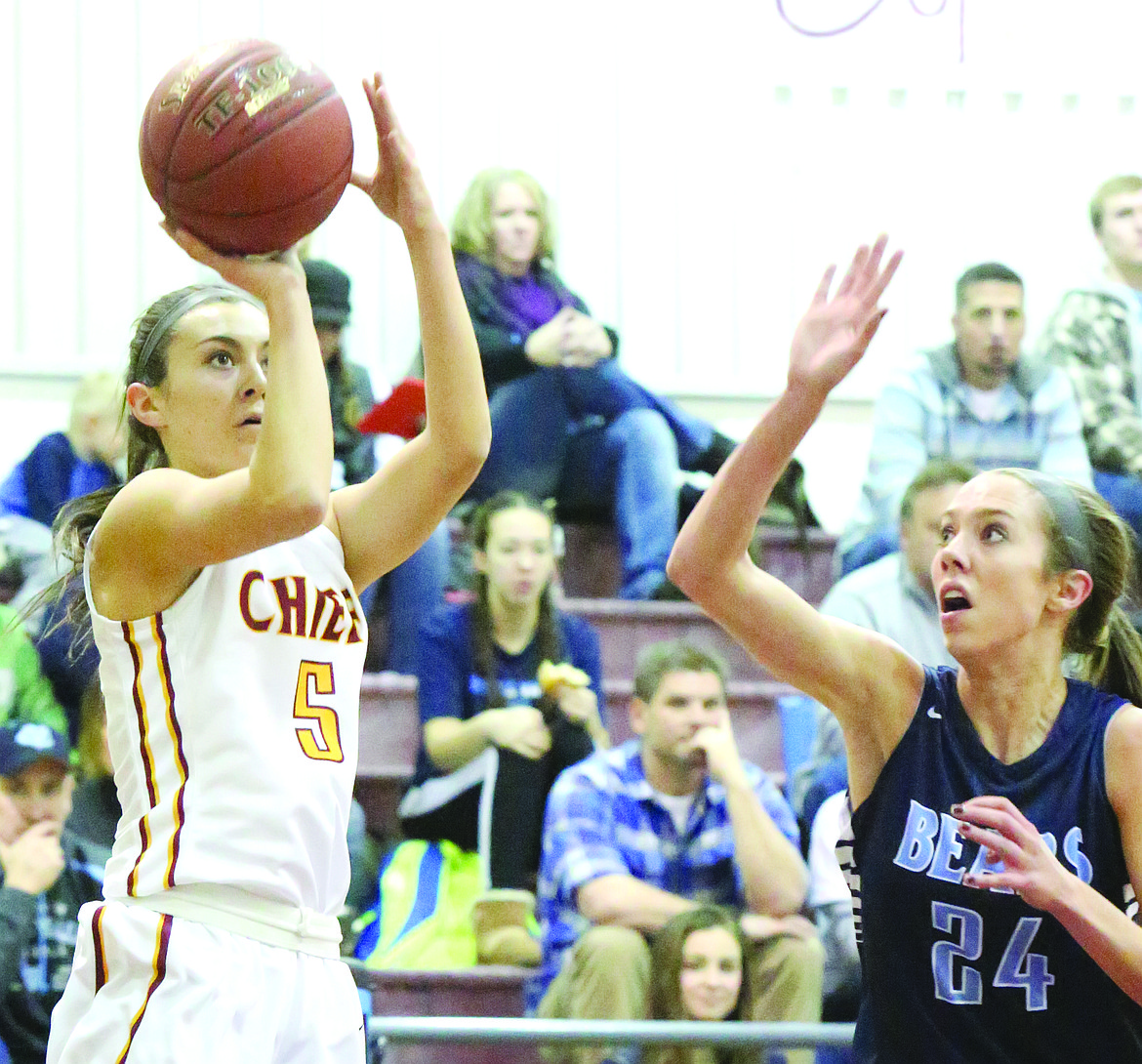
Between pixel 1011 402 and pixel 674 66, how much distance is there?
2552 millimetres

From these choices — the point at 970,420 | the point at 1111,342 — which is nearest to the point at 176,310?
the point at 970,420

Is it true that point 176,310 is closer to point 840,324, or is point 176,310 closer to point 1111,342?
point 840,324

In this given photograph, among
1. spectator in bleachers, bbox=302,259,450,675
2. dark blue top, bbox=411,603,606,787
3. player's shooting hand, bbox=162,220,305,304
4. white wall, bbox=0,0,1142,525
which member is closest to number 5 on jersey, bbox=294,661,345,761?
player's shooting hand, bbox=162,220,305,304

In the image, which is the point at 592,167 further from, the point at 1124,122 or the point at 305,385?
the point at 305,385

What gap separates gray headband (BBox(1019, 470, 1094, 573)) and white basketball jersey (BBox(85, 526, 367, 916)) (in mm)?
1100

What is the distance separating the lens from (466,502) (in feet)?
18.4

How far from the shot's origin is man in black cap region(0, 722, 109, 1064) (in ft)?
13.0

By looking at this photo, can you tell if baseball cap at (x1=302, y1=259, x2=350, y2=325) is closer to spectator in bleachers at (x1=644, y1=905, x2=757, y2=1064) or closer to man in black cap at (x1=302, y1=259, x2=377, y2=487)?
man in black cap at (x1=302, y1=259, x2=377, y2=487)

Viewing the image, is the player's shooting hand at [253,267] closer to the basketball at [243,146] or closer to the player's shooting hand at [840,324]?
the basketball at [243,146]

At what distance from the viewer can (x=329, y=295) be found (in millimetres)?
5398

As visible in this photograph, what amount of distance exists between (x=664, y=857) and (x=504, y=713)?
0.58 meters

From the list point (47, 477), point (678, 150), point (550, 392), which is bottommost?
point (47, 477)

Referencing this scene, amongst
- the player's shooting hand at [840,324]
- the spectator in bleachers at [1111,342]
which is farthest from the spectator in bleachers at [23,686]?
the spectator in bleachers at [1111,342]

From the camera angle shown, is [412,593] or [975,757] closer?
[975,757]
